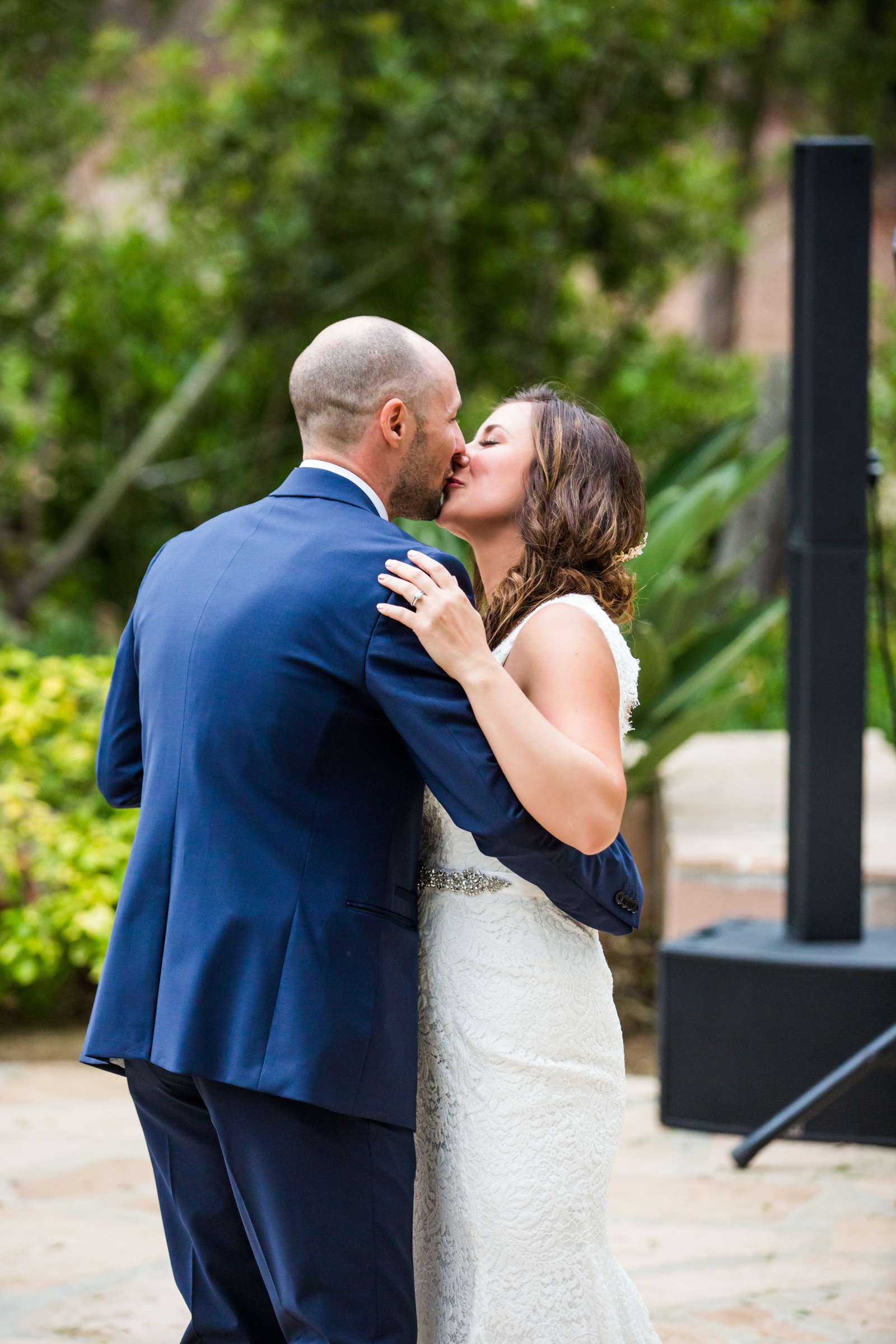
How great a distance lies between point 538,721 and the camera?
1672 millimetres

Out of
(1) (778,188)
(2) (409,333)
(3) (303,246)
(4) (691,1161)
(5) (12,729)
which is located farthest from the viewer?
(1) (778,188)

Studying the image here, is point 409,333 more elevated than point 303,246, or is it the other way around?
point 303,246

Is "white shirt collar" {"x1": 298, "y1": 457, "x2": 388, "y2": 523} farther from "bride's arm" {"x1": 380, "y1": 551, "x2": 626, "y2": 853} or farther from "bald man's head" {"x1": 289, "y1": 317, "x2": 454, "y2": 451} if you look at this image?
"bride's arm" {"x1": 380, "y1": 551, "x2": 626, "y2": 853}

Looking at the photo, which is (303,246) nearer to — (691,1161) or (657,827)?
(657,827)

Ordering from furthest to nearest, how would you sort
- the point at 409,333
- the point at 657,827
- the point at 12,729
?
1. the point at 657,827
2. the point at 12,729
3. the point at 409,333

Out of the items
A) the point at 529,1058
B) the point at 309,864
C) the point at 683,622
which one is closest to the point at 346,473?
the point at 309,864

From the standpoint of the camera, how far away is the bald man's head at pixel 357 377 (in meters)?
1.83

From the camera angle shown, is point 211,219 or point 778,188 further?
point 778,188

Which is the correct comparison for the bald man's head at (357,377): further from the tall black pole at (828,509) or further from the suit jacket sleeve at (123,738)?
the tall black pole at (828,509)

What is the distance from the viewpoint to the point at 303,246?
745 cm

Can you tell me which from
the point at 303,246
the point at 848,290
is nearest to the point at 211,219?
the point at 303,246

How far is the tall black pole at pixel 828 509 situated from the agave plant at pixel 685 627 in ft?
2.84

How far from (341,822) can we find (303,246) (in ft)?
20.4

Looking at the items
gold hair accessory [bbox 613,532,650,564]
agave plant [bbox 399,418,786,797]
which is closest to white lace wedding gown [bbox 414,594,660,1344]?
gold hair accessory [bbox 613,532,650,564]
